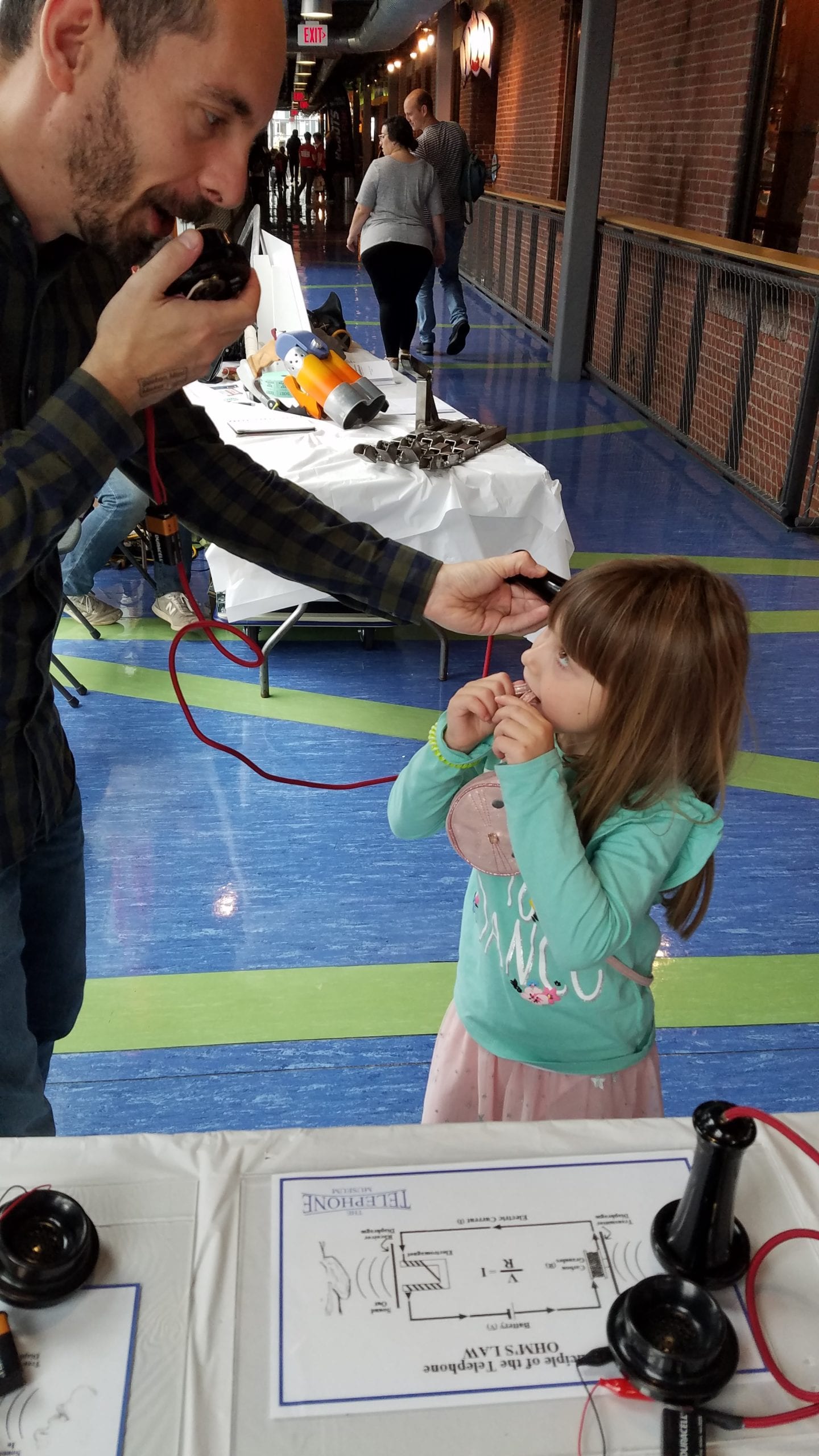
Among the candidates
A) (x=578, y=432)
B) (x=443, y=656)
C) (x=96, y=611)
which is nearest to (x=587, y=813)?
(x=443, y=656)

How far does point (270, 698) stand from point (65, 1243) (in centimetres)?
302

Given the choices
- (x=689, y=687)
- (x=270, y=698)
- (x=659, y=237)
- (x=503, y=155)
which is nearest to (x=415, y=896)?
(x=270, y=698)

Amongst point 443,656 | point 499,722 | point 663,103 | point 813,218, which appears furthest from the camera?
point 663,103

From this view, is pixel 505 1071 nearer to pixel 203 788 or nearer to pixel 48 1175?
pixel 48 1175

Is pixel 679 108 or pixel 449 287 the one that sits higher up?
pixel 679 108

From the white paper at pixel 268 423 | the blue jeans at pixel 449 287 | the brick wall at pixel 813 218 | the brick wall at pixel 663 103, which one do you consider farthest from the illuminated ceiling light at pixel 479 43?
the white paper at pixel 268 423

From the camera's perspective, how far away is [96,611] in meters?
4.24

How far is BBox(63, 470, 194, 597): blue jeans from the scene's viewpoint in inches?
152

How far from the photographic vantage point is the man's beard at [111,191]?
3.28 feet

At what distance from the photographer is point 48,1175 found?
2.87ft

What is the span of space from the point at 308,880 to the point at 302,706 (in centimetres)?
103

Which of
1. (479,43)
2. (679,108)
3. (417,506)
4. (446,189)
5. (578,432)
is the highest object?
(479,43)

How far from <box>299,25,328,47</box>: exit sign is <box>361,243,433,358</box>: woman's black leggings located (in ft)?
42.6

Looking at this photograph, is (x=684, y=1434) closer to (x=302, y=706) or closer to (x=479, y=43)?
(x=302, y=706)
